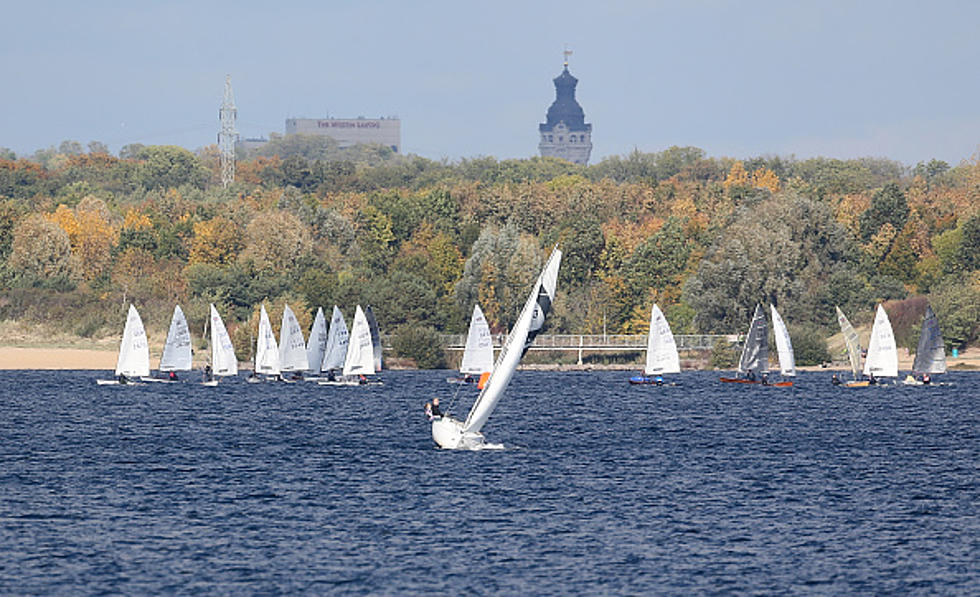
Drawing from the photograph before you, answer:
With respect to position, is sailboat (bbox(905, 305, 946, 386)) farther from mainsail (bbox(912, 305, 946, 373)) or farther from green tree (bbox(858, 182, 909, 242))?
green tree (bbox(858, 182, 909, 242))

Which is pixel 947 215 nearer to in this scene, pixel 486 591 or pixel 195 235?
pixel 195 235

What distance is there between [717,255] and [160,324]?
56751 mm

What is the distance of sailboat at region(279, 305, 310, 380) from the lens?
10944 centimetres

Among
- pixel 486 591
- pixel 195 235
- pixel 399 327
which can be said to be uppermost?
pixel 195 235

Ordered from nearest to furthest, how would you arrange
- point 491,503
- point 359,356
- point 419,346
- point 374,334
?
point 491,503, point 359,356, point 374,334, point 419,346

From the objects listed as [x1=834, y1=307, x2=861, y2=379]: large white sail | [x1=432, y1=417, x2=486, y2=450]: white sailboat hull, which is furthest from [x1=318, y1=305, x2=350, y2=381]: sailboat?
[x1=432, y1=417, x2=486, y2=450]: white sailboat hull

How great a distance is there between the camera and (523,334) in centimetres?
5416

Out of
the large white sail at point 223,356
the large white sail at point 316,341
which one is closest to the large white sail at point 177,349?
the large white sail at point 223,356

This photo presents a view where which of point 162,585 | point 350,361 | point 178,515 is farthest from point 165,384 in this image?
point 162,585

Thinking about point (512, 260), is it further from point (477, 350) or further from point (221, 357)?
point (221, 357)

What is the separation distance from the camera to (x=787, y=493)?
51.9m

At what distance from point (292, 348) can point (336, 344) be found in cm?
399

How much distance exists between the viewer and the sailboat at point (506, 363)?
5269cm

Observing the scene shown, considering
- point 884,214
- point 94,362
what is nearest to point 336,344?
point 94,362
